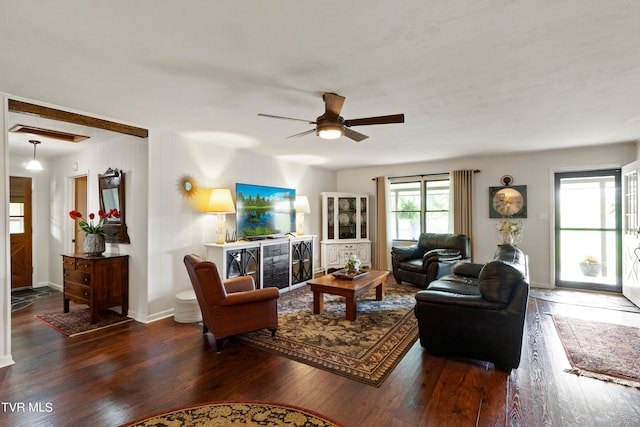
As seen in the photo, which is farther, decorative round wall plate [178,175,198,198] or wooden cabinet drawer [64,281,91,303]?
decorative round wall plate [178,175,198,198]

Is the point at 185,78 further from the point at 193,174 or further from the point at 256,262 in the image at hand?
the point at 256,262

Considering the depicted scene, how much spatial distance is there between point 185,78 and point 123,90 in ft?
Result: 2.26

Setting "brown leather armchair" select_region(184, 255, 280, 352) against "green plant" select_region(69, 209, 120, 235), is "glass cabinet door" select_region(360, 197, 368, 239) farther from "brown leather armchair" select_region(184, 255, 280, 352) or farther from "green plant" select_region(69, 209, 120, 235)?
"green plant" select_region(69, 209, 120, 235)

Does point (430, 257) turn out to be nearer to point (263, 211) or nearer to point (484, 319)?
point (484, 319)

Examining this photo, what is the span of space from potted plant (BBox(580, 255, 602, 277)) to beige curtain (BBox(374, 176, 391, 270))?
11.2ft

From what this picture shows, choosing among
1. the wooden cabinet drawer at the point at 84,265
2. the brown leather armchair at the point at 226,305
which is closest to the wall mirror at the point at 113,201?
the wooden cabinet drawer at the point at 84,265

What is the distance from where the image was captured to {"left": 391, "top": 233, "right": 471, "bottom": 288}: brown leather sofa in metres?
5.24

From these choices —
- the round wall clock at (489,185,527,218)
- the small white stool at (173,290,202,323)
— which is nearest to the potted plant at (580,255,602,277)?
the round wall clock at (489,185,527,218)

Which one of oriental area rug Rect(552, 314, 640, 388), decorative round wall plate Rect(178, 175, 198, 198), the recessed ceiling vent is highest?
the recessed ceiling vent

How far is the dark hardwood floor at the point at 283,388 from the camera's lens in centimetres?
209

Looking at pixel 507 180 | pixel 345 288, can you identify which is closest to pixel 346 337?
pixel 345 288

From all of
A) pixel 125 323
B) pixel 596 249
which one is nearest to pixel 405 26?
pixel 125 323

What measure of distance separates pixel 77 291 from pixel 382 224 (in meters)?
5.49

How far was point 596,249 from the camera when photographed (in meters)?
5.36
